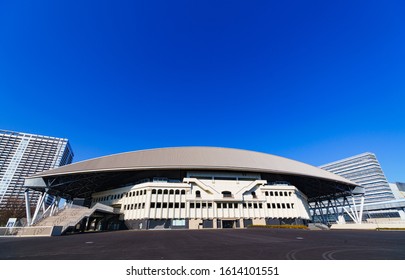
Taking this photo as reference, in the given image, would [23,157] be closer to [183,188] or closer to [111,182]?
[111,182]

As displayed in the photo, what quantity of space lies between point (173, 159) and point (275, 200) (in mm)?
30089

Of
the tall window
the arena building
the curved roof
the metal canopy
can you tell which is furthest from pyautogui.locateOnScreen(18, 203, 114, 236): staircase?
the tall window

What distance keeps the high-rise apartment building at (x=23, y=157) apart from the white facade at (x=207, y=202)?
116m

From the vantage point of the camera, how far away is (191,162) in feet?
168

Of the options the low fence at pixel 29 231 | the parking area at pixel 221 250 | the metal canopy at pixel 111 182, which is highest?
the metal canopy at pixel 111 182

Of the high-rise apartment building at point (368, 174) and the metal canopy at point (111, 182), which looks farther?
the high-rise apartment building at point (368, 174)

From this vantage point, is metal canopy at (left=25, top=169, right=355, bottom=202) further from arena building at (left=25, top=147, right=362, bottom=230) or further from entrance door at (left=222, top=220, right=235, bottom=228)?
entrance door at (left=222, top=220, right=235, bottom=228)

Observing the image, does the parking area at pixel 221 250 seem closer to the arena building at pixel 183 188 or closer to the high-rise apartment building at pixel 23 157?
the arena building at pixel 183 188

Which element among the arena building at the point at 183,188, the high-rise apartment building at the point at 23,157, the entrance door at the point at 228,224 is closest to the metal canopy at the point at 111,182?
the arena building at the point at 183,188

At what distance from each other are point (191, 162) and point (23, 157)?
157 metres

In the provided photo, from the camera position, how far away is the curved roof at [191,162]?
47.7 m

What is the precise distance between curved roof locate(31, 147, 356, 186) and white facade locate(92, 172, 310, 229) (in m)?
3.83

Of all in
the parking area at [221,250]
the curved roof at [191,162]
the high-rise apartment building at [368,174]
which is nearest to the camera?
the parking area at [221,250]
